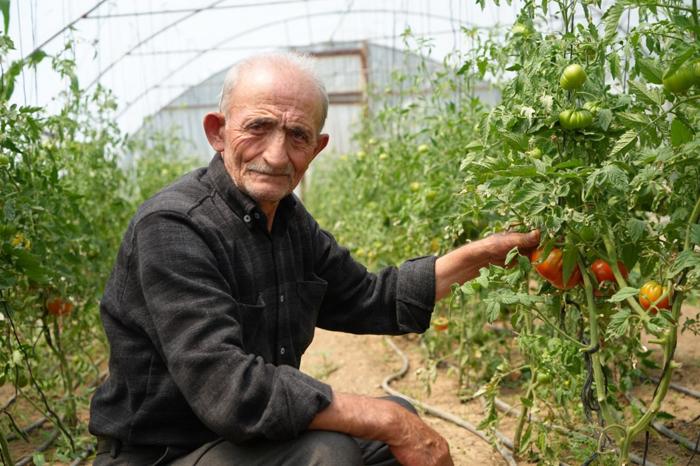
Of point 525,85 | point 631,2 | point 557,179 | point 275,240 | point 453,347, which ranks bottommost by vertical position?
point 453,347

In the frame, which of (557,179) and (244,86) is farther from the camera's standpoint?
(244,86)

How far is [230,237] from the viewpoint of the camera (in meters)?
1.78

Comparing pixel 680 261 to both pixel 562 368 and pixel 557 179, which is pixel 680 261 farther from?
pixel 562 368

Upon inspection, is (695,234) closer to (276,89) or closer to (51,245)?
(276,89)

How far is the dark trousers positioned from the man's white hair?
2.50 ft

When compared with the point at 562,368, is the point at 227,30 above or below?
above

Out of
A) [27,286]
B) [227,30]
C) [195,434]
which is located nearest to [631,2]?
[195,434]

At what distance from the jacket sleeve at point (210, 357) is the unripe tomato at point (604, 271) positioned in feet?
2.13

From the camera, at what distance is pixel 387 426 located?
1.62m

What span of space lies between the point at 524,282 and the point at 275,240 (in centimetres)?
62

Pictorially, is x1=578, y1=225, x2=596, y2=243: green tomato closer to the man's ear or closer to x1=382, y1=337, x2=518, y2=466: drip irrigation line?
x1=382, y1=337, x2=518, y2=466: drip irrigation line

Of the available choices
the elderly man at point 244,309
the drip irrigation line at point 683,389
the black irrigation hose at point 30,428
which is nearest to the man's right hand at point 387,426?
the elderly man at point 244,309

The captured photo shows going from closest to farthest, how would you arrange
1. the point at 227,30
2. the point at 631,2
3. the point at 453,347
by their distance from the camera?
the point at 631,2
the point at 453,347
the point at 227,30

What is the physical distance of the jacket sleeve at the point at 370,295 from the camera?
208 centimetres
